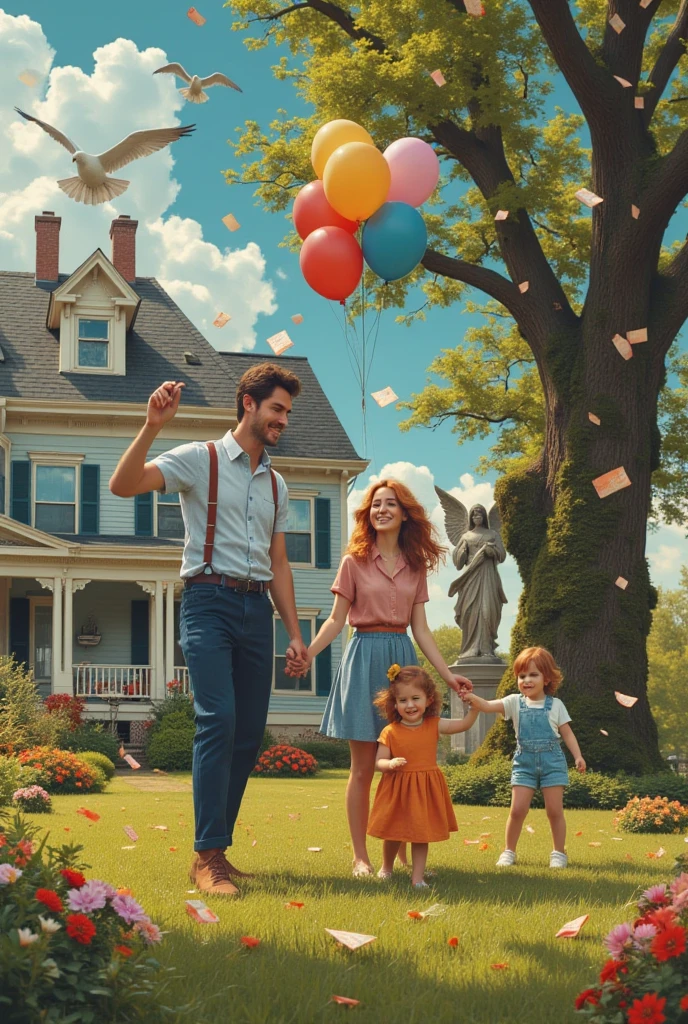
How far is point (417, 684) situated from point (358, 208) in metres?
4.80

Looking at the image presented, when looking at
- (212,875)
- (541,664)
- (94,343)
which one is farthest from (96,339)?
(212,875)

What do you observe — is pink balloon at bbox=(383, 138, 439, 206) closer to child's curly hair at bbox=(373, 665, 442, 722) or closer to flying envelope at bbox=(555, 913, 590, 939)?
child's curly hair at bbox=(373, 665, 442, 722)

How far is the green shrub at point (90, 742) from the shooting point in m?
20.1

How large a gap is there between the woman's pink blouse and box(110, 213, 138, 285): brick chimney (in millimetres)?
24363

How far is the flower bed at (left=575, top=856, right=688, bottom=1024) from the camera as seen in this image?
255 cm

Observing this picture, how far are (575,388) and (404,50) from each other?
5.10m

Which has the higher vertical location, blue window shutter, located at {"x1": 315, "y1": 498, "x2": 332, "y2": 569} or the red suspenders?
blue window shutter, located at {"x1": 315, "y1": 498, "x2": 332, "y2": 569}

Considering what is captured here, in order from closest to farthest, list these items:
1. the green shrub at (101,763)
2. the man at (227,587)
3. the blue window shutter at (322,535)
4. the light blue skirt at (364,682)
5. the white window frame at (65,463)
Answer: the man at (227,587), the light blue skirt at (364,682), the green shrub at (101,763), the white window frame at (65,463), the blue window shutter at (322,535)

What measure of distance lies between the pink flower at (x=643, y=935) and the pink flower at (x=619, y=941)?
0.08 ft

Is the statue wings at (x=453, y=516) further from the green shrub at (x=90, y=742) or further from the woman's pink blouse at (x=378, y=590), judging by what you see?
the woman's pink blouse at (x=378, y=590)

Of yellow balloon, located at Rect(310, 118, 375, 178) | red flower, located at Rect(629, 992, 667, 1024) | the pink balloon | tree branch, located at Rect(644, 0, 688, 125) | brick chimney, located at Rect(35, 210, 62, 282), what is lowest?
red flower, located at Rect(629, 992, 667, 1024)

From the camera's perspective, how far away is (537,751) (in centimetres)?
725

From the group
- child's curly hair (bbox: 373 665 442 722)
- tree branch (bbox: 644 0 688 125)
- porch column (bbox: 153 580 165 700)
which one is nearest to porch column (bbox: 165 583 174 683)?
porch column (bbox: 153 580 165 700)

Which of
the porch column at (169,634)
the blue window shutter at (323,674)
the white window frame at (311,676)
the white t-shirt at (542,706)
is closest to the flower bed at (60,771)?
the white t-shirt at (542,706)
